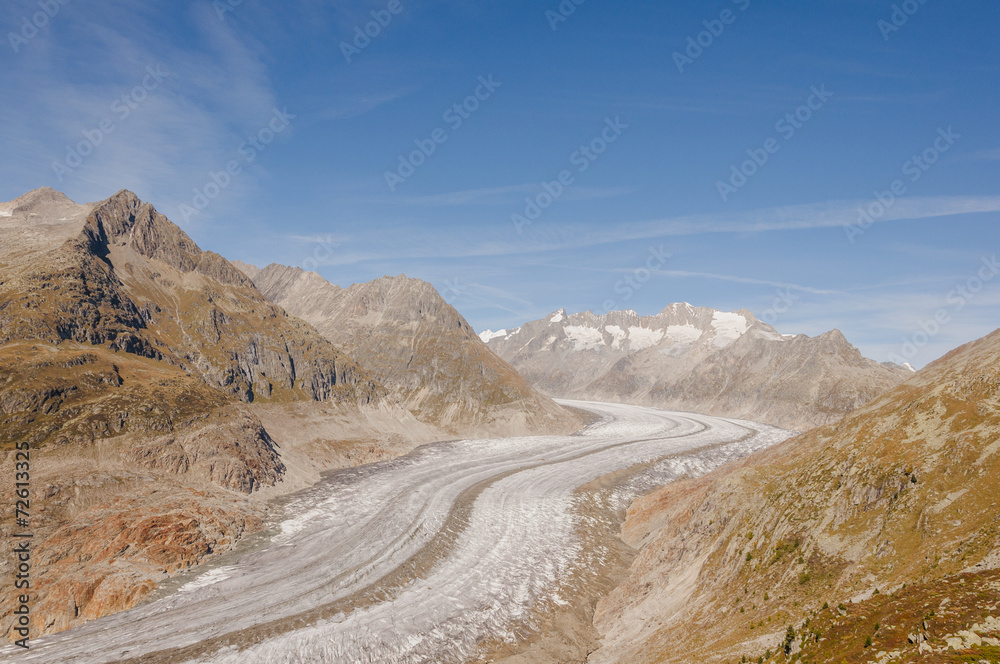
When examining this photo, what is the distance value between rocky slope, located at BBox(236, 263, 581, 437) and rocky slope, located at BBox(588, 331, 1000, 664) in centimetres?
7840

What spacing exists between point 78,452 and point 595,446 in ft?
233

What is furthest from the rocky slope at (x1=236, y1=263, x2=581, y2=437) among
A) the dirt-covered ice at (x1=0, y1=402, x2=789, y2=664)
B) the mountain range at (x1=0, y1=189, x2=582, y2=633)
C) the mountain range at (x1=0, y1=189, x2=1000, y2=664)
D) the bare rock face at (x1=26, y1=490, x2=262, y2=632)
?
the bare rock face at (x1=26, y1=490, x2=262, y2=632)

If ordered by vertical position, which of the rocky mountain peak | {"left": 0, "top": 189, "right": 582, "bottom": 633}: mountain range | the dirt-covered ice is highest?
the rocky mountain peak

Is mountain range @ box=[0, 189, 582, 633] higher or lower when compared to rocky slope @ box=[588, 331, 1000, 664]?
higher

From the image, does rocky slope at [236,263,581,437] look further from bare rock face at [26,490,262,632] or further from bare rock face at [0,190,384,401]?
bare rock face at [26,490,262,632]

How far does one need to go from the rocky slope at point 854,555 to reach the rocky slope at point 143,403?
107 feet

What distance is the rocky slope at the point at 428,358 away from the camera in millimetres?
112625

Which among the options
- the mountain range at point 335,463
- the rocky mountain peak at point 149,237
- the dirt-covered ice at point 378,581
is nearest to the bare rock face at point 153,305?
the rocky mountain peak at point 149,237

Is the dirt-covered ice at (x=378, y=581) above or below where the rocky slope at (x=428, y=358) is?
below

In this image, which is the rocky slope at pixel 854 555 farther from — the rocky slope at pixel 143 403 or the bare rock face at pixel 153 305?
the bare rock face at pixel 153 305

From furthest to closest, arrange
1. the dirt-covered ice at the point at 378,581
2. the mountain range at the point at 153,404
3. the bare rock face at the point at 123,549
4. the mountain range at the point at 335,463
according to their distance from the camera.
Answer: the mountain range at the point at 153,404, the bare rock face at the point at 123,549, the dirt-covered ice at the point at 378,581, the mountain range at the point at 335,463

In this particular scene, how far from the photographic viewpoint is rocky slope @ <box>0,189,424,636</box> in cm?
3516

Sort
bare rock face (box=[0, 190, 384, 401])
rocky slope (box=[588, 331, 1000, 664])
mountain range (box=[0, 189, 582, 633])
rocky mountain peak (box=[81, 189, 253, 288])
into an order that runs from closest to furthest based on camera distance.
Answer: rocky slope (box=[588, 331, 1000, 664]), mountain range (box=[0, 189, 582, 633]), bare rock face (box=[0, 190, 384, 401]), rocky mountain peak (box=[81, 189, 253, 288])

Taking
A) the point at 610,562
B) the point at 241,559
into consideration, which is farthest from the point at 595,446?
the point at 241,559
